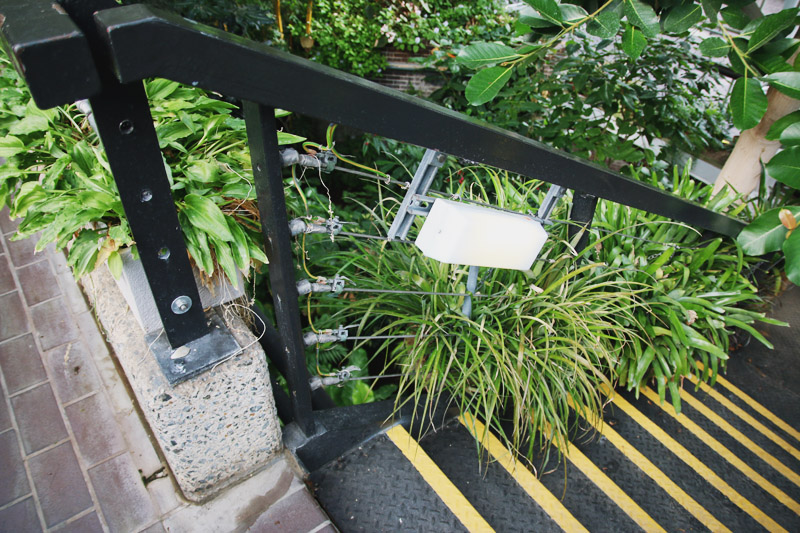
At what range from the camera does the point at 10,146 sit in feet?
3.95

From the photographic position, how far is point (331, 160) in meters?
0.95

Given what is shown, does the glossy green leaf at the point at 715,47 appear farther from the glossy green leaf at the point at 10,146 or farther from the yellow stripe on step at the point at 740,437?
the glossy green leaf at the point at 10,146

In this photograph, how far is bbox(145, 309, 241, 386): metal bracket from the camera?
1.02 metres

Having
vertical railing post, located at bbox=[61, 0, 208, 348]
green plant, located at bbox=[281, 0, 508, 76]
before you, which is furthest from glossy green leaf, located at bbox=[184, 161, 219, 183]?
green plant, located at bbox=[281, 0, 508, 76]

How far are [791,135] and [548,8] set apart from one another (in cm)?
96

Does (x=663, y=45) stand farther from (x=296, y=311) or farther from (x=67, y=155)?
(x=67, y=155)

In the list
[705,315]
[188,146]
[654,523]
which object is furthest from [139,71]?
[705,315]

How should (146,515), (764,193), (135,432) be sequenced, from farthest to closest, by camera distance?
(764,193) → (135,432) → (146,515)

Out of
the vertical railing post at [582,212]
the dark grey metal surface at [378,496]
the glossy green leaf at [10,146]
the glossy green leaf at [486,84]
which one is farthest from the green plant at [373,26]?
the dark grey metal surface at [378,496]

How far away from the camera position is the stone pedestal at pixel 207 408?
105 centimetres

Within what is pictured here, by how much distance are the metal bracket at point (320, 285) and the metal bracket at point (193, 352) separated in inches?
8.1

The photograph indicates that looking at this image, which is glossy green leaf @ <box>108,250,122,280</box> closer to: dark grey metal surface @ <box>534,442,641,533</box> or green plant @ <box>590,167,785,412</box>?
dark grey metal surface @ <box>534,442,641,533</box>

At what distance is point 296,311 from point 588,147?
8.19 ft

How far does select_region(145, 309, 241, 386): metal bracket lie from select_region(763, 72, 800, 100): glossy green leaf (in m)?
1.59
